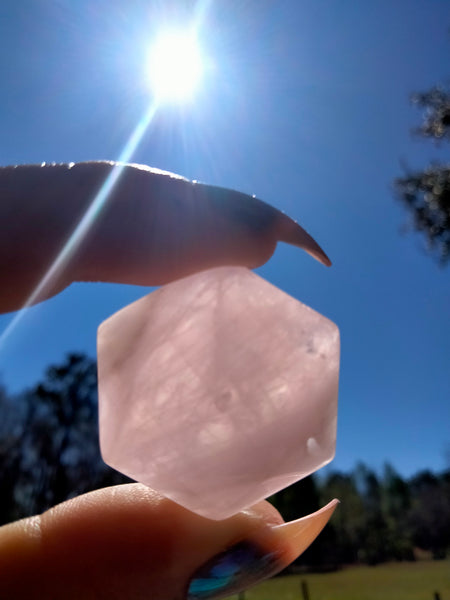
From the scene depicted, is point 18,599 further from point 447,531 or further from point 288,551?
point 447,531

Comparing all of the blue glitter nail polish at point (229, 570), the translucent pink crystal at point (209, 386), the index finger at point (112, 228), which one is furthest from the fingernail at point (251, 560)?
the index finger at point (112, 228)

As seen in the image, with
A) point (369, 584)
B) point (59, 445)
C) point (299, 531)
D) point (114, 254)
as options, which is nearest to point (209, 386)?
point (114, 254)

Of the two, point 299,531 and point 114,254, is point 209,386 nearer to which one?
point 114,254

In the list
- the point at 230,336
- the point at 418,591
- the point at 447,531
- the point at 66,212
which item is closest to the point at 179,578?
the point at 230,336

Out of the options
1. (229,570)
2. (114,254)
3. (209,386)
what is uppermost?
(114,254)

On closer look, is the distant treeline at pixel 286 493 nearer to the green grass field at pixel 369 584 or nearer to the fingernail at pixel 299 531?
the green grass field at pixel 369 584

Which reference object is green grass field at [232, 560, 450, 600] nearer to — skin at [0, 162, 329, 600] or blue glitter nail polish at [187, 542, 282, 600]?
blue glitter nail polish at [187, 542, 282, 600]

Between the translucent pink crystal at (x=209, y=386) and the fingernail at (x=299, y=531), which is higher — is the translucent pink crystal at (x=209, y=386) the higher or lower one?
the higher one


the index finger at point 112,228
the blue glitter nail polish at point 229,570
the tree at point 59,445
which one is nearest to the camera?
the index finger at point 112,228
